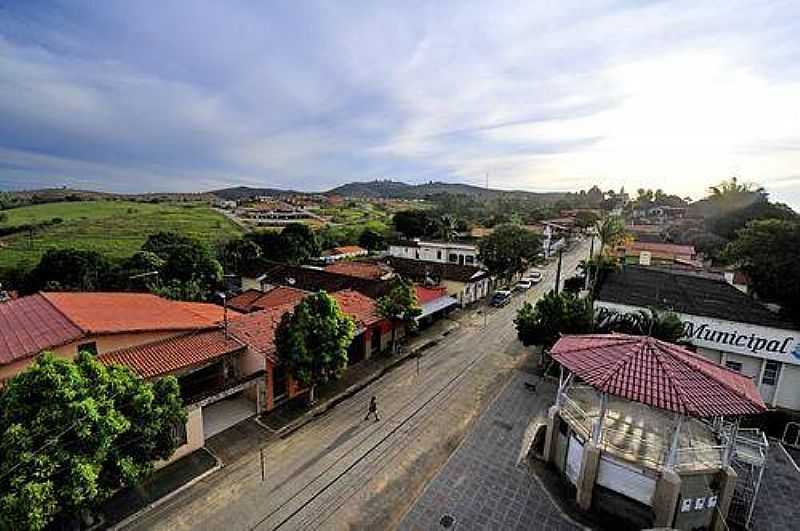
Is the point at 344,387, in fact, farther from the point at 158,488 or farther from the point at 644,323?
the point at 644,323

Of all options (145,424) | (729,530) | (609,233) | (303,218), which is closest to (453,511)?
(729,530)

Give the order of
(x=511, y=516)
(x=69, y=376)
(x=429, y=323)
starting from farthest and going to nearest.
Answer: (x=429, y=323), (x=511, y=516), (x=69, y=376)

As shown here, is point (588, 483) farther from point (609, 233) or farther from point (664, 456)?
point (609, 233)

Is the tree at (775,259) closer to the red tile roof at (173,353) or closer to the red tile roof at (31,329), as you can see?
the red tile roof at (173,353)

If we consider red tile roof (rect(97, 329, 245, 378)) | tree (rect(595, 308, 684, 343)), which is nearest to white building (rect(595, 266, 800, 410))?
tree (rect(595, 308, 684, 343))

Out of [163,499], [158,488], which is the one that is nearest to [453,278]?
[158,488]

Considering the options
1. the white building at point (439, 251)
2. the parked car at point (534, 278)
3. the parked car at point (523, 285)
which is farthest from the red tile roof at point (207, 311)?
the parked car at point (534, 278)
